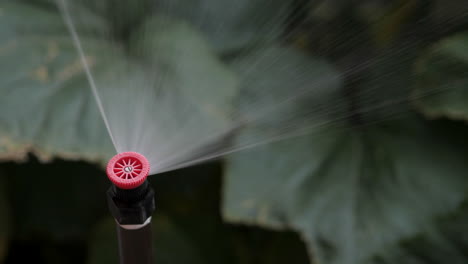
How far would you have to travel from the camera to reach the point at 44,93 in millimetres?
936

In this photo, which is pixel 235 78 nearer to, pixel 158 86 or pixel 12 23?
pixel 158 86

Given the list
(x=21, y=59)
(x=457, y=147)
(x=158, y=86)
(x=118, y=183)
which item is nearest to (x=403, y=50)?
(x=457, y=147)

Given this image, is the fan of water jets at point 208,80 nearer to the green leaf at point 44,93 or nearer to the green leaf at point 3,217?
the green leaf at point 44,93

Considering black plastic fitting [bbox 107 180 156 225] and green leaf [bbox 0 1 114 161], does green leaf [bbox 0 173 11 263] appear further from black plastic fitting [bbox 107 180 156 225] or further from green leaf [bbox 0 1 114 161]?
black plastic fitting [bbox 107 180 156 225]

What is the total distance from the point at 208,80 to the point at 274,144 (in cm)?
16

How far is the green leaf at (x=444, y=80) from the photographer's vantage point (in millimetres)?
934

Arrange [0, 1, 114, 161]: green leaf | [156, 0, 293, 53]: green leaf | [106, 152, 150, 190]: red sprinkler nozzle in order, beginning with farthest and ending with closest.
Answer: [156, 0, 293, 53]: green leaf < [0, 1, 114, 161]: green leaf < [106, 152, 150, 190]: red sprinkler nozzle

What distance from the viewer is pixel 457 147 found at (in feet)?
3.35

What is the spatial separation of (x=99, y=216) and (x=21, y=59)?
0.45 m

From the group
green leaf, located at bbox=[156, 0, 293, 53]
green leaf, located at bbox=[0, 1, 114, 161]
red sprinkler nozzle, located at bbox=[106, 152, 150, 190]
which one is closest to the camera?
red sprinkler nozzle, located at bbox=[106, 152, 150, 190]

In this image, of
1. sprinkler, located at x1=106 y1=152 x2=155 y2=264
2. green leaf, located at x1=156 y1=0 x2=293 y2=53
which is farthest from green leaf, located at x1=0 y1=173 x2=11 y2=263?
sprinkler, located at x1=106 y1=152 x2=155 y2=264

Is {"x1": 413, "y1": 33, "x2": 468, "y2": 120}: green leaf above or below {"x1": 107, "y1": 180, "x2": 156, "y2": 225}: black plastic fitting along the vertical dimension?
above

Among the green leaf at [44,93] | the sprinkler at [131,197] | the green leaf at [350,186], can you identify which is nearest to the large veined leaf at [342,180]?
the green leaf at [350,186]

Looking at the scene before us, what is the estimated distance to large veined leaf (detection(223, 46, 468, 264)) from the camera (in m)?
0.89
